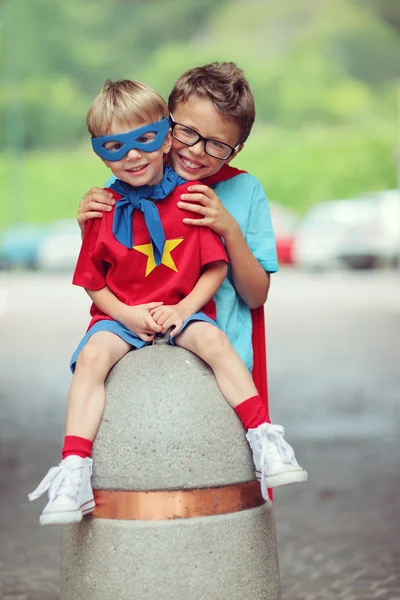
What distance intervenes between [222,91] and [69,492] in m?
1.38

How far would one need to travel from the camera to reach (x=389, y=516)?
6957 mm

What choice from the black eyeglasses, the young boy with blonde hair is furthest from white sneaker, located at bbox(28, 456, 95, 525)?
the black eyeglasses

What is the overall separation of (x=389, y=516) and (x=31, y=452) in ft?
10.2

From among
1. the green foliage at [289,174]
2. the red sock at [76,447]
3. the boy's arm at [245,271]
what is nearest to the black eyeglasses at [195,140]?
the boy's arm at [245,271]

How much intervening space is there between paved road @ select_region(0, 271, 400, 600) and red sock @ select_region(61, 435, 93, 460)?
87.4 inches

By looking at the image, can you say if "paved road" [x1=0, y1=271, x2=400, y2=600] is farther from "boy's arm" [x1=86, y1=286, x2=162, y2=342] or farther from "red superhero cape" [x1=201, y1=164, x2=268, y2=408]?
"boy's arm" [x1=86, y1=286, x2=162, y2=342]

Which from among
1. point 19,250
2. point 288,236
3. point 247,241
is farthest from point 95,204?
point 19,250

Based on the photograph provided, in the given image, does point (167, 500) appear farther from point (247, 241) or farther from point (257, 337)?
point (247, 241)

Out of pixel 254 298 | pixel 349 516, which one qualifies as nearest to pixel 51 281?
pixel 349 516

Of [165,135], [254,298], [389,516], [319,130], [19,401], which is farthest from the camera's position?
[319,130]

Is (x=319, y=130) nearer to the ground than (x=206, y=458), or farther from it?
farther from it

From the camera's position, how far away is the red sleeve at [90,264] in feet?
12.1

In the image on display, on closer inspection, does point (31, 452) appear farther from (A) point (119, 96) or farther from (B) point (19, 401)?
(A) point (119, 96)

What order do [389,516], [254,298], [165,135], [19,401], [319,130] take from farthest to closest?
[319,130], [19,401], [389,516], [254,298], [165,135]
